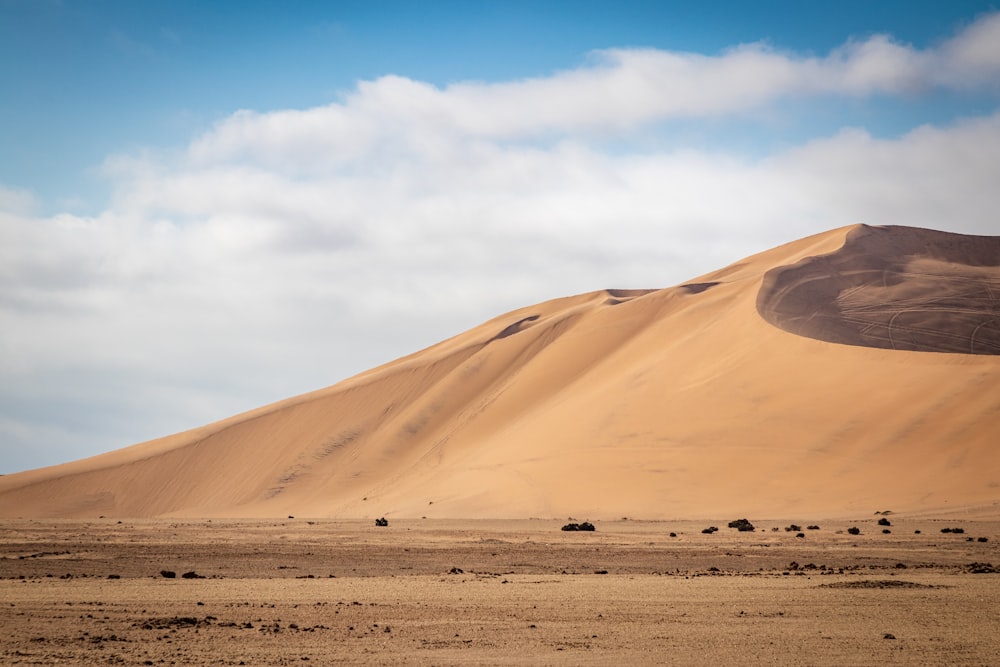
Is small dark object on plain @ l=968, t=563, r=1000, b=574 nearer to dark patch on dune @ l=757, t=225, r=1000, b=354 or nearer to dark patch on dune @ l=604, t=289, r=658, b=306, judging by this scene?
dark patch on dune @ l=757, t=225, r=1000, b=354

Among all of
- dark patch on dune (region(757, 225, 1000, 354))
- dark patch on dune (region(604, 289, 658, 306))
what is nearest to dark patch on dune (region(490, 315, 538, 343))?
dark patch on dune (region(604, 289, 658, 306))

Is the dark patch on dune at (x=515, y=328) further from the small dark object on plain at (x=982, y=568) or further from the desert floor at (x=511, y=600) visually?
the small dark object on plain at (x=982, y=568)

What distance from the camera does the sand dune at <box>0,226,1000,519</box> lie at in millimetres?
36500

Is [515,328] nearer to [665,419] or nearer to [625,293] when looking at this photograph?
[625,293]

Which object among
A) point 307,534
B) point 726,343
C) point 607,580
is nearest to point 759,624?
point 607,580

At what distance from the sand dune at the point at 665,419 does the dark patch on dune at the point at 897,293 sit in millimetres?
143

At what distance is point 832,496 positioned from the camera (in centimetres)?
3447

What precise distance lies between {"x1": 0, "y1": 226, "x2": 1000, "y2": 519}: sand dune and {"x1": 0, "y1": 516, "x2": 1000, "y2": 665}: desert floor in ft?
29.7

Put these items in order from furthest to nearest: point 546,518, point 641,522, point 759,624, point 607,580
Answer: point 546,518
point 641,522
point 607,580
point 759,624

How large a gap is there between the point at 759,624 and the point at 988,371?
100 ft

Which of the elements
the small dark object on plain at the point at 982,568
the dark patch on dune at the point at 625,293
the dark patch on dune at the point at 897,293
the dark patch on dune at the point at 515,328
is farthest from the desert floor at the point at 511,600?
the dark patch on dune at the point at 625,293

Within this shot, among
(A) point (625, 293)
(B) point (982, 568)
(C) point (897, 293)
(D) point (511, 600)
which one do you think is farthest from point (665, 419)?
(A) point (625, 293)

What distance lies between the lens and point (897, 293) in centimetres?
5209

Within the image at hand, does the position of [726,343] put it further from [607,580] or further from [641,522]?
[607,580]
